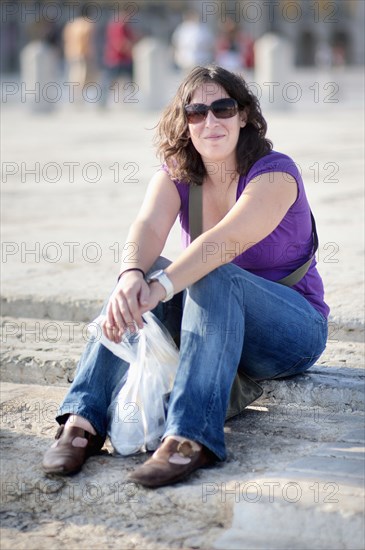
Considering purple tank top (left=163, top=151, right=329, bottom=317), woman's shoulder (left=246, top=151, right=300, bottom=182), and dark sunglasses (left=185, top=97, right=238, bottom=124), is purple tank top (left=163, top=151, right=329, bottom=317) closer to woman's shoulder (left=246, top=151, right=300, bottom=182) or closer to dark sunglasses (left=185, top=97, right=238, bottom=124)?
woman's shoulder (left=246, top=151, right=300, bottom=182)

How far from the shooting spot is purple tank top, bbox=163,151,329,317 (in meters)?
3.90

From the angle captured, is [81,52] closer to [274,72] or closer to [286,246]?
[274,72]

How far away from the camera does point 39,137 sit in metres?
15.0

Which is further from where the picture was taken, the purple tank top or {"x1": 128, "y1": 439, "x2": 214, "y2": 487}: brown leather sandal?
the purple tank top

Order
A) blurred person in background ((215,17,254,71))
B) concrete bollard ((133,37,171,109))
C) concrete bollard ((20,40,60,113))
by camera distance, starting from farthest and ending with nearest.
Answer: blurred person in background ((215,17,254,71))
concrete bollard ((20,40,60,113))
concrete bollard ((133,37,171,109))

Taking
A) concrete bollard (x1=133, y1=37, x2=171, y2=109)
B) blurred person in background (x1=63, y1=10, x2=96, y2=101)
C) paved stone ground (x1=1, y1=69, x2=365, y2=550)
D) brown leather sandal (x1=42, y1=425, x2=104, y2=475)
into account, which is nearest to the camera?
paved stone ground (x1=1, y1=69, x2=365, y2=550)

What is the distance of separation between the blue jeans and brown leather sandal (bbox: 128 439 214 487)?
4 centimetres

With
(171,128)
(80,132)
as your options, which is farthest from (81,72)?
(171,128)

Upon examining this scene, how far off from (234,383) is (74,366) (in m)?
1.04

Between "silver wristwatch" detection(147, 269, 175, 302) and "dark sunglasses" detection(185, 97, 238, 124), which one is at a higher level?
"dark sunglasses" detection(185, 97, 238, 124)

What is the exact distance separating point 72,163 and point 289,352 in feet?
26.6

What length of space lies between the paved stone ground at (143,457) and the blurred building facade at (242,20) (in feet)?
113

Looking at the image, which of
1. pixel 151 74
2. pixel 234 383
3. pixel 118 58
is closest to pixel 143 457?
pixel 234 383

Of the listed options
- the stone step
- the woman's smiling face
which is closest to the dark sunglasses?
the woman's smiling face
